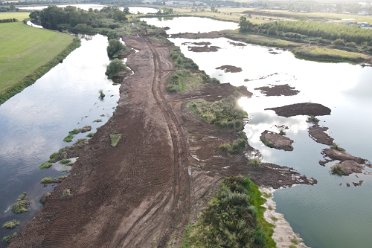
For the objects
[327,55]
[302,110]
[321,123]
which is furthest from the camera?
[327,55]

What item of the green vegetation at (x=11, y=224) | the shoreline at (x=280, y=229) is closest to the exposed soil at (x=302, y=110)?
the shoreline at (x=280, y=229)

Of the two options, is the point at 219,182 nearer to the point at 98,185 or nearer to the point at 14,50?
the point at 98,185

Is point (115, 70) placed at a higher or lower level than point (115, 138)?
lower

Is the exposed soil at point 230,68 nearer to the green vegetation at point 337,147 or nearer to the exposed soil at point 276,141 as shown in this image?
the exposed soil at point 276,141

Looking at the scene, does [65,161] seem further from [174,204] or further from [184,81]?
[184,81]

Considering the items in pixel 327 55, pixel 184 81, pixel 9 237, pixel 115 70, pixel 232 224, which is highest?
pixel 232 224

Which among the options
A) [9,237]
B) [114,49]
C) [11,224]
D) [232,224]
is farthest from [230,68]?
[9,237]

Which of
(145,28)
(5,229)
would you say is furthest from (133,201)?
(145,28)
